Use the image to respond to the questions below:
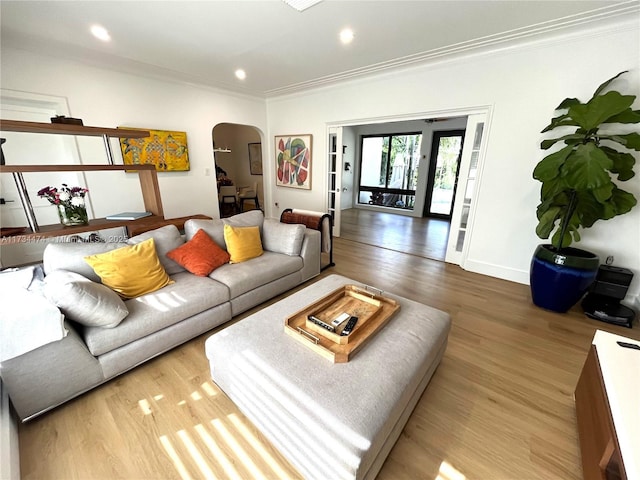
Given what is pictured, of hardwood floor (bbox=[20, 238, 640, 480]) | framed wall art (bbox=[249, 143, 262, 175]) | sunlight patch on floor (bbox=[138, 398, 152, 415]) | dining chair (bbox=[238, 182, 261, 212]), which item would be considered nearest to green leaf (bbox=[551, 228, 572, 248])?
hardwood floor (bbox=[20, 238, 640, 480])

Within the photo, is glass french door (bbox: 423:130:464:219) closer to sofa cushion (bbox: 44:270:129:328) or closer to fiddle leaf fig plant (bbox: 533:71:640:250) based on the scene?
fiddle leaf fig plant (bbox: 533:71:640:250)

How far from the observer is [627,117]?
2051 millimetres

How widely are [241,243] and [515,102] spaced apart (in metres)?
3.55

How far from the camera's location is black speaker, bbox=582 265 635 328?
95.0 inches

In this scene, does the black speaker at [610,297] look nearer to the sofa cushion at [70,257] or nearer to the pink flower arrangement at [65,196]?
the sofa cushion at [70,257]

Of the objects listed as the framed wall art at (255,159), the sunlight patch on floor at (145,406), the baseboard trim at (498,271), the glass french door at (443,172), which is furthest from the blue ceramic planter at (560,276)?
the framed wall art at (255,159)

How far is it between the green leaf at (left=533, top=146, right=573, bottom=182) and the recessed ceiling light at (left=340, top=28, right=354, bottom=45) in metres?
2.37

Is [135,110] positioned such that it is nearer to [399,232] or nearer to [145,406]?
[145,406]

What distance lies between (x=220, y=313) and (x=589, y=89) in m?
4.24

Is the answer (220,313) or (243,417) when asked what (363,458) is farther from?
(220,313)

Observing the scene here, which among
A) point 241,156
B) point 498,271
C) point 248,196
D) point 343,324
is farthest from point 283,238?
point 241,156

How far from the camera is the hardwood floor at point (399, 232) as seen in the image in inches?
180

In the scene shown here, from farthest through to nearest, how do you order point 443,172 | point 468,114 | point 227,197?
1. point 443,172
2. point 227,197
3. point 468,114

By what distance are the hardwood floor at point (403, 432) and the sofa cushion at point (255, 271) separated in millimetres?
577
